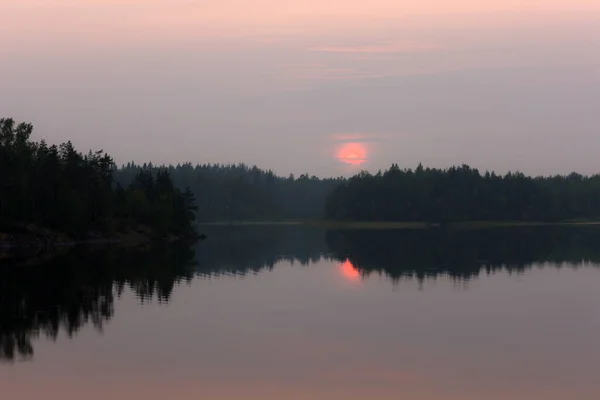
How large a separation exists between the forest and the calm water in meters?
39.1

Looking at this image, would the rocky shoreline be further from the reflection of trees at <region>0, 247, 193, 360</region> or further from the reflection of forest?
the reflection of trees at <region>0, 247, 193, 360</region>

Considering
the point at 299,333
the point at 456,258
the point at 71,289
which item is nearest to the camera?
the point at 299,333

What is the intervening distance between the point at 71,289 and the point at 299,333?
26051mm

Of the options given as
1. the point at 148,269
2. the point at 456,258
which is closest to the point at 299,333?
the point at 148,269

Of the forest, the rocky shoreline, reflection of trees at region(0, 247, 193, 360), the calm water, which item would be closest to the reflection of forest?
reflection of trees at region(0, 247, 193, 360)

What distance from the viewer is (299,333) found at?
145ft

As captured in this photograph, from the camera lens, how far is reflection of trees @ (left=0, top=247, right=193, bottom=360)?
148 feet

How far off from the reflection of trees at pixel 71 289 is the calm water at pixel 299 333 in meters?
0.16

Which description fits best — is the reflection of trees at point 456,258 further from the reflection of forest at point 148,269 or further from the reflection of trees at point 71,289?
the reflection of trees at point 71,289

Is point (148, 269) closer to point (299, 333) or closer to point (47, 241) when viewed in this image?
point (299, 333)

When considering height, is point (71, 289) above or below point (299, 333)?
above

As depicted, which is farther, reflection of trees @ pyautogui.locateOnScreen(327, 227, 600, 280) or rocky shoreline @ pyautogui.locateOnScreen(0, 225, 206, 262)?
rocky shoreline @ pyautogui.locateOnScreen(0, 225, 206, 262)

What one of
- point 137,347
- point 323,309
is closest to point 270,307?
point 323,309

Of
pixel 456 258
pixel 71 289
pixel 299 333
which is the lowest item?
pixel 299 333
